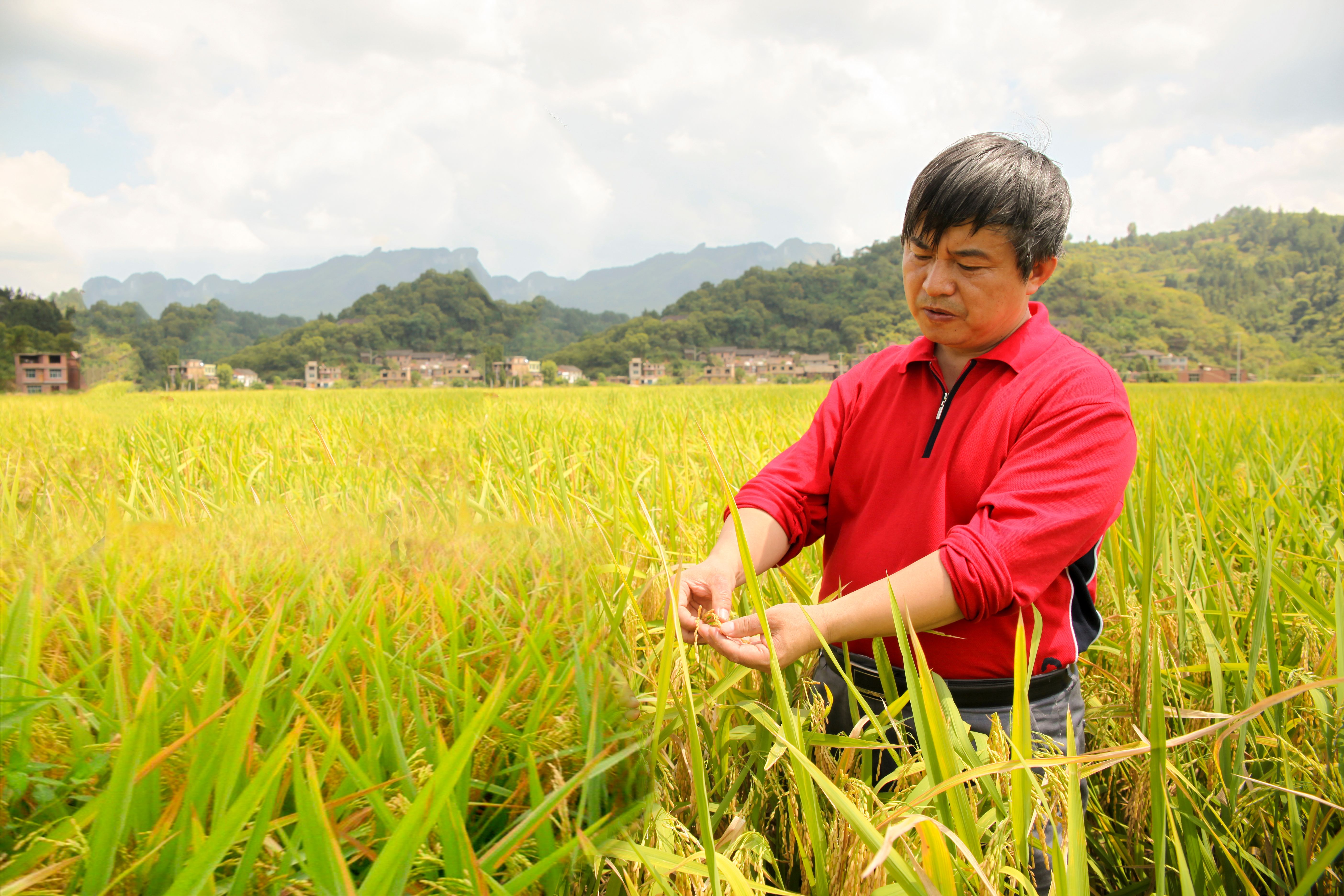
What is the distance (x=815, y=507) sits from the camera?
105cm

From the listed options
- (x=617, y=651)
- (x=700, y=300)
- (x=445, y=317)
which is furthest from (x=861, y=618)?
(x=700, y=300)

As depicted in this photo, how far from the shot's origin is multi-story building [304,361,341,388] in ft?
45.5

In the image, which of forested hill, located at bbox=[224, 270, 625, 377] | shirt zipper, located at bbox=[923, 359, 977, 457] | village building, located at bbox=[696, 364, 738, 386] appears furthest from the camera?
village building, located at bbox=[696, 364, 738, 386]

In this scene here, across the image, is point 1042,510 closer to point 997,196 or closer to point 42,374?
point 997,196

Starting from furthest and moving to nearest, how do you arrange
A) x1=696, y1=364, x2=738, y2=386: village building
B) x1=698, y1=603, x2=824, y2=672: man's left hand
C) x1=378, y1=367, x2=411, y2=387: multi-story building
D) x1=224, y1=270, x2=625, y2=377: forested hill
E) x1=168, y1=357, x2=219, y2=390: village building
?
x1=696, y1=364, x2=738, y2=386: village building
x1=378, y1=367, x2=411, y2=387: multi-story building
x1=224, y1=270, x2=625, y2=377: forested hill
x1=168, y1=357, x2=219, y2=390: village building
x1=698, y1=603, x2=824, y2=672: man's left hand

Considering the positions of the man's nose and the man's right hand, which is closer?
the man's right hand

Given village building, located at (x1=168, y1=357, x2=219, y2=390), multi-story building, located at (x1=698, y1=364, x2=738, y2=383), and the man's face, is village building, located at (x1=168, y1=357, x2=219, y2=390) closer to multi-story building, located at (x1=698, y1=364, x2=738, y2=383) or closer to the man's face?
the man's face

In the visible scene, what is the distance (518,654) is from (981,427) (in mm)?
→ 711

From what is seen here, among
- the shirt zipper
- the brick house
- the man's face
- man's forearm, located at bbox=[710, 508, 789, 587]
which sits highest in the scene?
the brick house

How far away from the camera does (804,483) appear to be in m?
1.04

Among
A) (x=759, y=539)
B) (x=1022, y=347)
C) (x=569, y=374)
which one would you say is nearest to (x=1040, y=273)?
(x=1022, y=347)

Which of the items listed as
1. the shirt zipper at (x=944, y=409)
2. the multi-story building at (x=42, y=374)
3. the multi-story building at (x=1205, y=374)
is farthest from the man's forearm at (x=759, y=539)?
the multi-story building at (x=1205, y=374)

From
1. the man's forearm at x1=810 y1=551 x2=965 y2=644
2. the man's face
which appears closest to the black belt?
the man's forearm at x1=810 y1=551 x2=965 y2=644

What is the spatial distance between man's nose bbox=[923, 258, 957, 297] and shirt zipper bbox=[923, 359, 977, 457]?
0.40 feet
